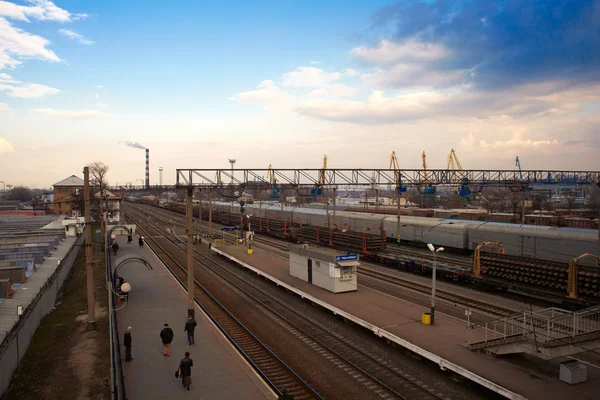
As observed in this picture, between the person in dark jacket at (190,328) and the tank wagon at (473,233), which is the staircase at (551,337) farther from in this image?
the tank wagon at (473,233)

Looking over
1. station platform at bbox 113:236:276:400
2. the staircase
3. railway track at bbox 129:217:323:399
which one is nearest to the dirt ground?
station platform at bbox 113:236:276:400

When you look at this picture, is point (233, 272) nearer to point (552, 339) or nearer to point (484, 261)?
point (484, 261)

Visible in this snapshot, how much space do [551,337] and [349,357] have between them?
6.19 meters

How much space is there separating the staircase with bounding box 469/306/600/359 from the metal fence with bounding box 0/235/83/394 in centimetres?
1464

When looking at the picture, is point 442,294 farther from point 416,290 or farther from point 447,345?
point 447,345

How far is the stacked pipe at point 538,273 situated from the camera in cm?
1797

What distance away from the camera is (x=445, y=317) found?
16.9m

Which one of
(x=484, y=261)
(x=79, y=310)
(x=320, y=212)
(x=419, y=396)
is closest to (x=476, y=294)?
(x=484, y=261)

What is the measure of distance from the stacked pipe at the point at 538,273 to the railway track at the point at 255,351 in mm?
13942

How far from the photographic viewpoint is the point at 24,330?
15.4 m

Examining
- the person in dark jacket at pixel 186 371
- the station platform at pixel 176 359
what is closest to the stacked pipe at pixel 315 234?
the station platform at pixel 176 359

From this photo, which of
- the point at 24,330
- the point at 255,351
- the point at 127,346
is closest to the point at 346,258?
the point at 255,351

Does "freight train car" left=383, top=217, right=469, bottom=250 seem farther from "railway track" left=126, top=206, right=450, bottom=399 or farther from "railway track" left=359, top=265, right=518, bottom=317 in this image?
"railway track" left=126, top=206, right=450, bottom=399

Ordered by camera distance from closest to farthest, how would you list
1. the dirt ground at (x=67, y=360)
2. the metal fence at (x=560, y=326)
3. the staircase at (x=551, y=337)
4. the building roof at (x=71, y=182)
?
the staircase at (x=551, y=337) → the metal fence at (x=560, y=326) → the dirt ground at (x=67, y=360) → the building roof at (x=71, y=182)
